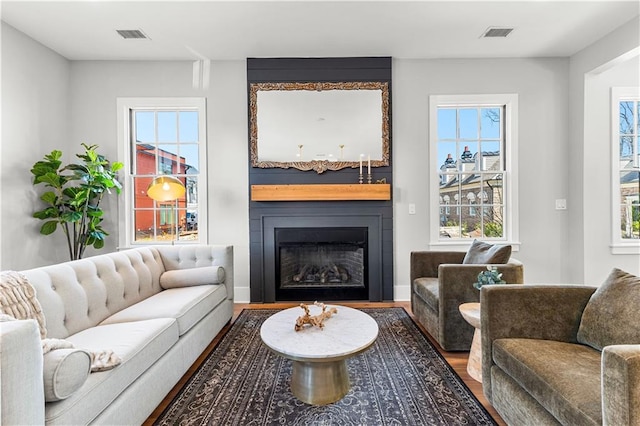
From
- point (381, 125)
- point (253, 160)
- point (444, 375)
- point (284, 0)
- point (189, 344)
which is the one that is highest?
point (284, 0)

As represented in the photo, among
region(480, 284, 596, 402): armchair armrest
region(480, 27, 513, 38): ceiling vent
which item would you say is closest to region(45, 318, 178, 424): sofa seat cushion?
region(480, 284, 596, 402): armchair armrest

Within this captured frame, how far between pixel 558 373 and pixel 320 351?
1.02m

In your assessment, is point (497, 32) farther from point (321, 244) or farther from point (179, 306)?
point (179, 306)

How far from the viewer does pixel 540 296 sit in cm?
170

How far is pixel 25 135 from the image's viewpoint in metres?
3.29

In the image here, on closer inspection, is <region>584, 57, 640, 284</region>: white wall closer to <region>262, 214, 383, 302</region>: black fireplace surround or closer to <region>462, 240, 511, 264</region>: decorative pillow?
<region>462, 240, 511, 264</region>: decorative pillow

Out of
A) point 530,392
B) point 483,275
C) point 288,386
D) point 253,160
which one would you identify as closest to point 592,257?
point 483,275

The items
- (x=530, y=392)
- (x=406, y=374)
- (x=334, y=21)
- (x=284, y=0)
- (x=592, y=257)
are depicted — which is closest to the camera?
(x=530, y=392)

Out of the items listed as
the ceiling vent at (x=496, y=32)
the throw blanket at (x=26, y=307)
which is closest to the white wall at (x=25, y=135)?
the throw blanket at (x=26, y=307)

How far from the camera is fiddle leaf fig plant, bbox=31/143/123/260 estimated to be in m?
3.30

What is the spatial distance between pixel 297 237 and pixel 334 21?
2250 millimetres

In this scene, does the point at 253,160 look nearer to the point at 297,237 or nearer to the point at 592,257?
the point at 297,237

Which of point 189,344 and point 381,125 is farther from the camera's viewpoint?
point 381,125

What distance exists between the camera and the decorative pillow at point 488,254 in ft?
8.46
